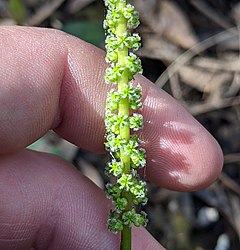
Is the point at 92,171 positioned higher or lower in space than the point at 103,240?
lower

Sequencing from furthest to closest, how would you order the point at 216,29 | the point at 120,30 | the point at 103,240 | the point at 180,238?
the point at 216,29 < the point at 180,238 < the point at 103,240 < the point at 120,30

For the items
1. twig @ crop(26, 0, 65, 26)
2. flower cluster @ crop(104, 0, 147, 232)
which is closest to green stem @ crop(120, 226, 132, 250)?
flower cluster @ crop(104, 0, 147, 232)

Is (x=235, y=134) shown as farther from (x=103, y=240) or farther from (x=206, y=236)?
(x=103, y=240)

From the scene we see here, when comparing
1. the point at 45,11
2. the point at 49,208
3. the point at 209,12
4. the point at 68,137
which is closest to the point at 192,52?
the point at 209,12

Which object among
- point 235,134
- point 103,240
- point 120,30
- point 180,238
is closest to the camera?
point 120,30

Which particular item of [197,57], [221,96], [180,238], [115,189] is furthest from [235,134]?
[115,189]

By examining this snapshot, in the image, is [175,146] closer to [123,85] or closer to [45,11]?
[123,85]

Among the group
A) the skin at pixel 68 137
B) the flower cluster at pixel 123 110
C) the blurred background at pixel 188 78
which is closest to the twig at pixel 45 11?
the blurred background at pixel 188 78

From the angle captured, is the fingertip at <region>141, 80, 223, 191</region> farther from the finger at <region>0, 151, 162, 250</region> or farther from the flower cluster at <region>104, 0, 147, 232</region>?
the flower cluster at <region>104, 0, 147, 232</region>
